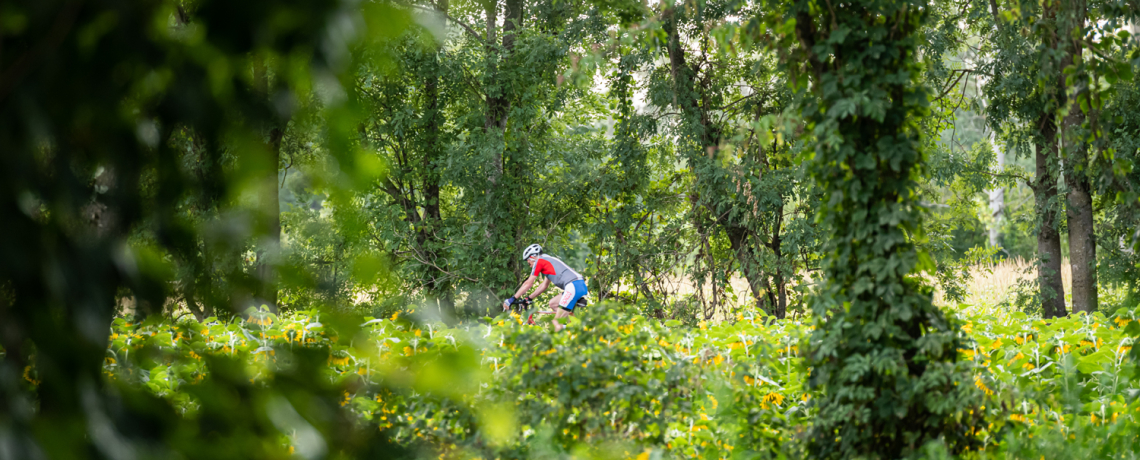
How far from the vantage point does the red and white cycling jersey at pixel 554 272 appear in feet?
28.9

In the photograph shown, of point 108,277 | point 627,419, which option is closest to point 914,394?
point 627,419

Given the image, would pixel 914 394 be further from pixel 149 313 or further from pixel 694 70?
pixel 694 70

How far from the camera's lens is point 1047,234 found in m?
9.20

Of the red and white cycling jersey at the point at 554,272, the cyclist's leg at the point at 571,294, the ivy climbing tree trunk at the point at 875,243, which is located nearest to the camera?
the ivy climbing tree trunk at the point at 875,243

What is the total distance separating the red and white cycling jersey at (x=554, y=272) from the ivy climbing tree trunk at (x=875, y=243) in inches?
226

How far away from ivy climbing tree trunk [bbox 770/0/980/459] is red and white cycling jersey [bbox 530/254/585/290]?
5.75m

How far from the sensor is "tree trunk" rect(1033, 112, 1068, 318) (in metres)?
8.93

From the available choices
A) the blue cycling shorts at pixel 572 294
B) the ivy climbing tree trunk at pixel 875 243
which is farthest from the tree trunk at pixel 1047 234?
the ivy climbing tree trunk at pixel 875 243

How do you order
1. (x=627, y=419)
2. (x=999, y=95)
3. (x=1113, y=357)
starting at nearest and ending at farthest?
1. (x=627, y=419)
2. (x=1113, y=357)
3. (x=999, y=95)

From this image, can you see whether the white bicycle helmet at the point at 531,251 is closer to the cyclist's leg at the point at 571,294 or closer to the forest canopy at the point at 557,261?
the forest canopy at the point at 557,261

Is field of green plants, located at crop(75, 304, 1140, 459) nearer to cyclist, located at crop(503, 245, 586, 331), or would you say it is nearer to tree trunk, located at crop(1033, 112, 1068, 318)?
cyclist, located at crop(503, 245, 586, 331)

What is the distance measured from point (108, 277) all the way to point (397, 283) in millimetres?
242

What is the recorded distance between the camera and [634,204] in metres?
10.6

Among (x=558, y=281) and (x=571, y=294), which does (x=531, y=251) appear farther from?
(x=571, y=294)
